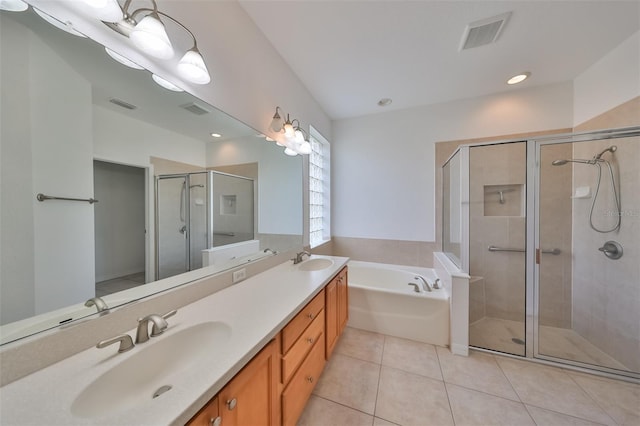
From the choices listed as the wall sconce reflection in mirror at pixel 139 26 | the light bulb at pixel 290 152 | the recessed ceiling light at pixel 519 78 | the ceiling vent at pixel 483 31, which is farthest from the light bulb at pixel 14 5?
the recessed ceiling light at pixel 519 78

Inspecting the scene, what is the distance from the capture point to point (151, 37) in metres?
0.83

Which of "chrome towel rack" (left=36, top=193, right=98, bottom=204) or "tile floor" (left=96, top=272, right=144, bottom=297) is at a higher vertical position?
"chrome towel rack" (left=36, top=193, right=98, bottom=204)

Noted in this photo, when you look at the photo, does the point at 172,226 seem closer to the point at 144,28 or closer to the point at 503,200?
the point at 144,28

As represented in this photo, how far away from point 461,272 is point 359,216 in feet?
4.80

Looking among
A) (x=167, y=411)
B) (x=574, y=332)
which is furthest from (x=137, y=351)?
(x=574, y=332)

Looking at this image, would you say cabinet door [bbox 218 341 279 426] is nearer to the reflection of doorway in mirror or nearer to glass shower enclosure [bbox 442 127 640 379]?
the reflection of doorway in mirror

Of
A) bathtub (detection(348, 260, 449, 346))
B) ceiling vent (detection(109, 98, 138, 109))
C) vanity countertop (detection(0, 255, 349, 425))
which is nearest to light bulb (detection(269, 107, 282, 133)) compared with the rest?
ceiling vent (detection(109, 98, 138, 109))

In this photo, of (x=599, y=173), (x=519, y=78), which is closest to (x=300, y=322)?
(x=599, y=173)

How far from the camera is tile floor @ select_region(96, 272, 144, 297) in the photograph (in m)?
0.78

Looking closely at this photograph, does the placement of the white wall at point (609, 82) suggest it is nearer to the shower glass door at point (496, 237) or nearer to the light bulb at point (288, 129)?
the shower glass door at point (496, 237)

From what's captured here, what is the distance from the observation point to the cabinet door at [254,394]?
64 cm

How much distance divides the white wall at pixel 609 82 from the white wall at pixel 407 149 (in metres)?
A: 0.12

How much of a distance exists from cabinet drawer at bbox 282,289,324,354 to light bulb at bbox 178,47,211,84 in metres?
1.35

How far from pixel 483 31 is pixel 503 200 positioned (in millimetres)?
1682
